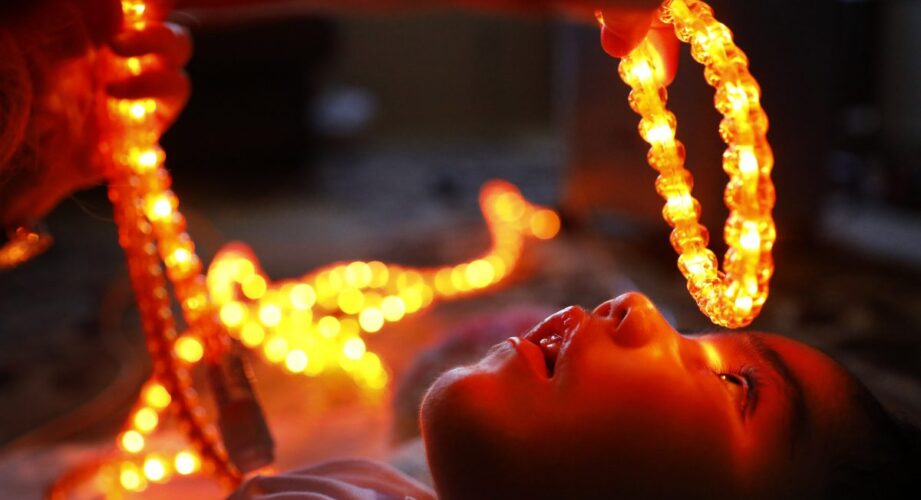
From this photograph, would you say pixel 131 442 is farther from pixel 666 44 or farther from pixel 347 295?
pixel 666 44

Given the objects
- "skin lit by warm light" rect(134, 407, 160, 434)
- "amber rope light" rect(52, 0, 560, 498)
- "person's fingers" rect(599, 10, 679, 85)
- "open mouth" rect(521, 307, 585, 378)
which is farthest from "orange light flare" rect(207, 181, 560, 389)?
"person's fingers" rect(599, 10, 679, 85)

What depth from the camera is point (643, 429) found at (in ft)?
2.38

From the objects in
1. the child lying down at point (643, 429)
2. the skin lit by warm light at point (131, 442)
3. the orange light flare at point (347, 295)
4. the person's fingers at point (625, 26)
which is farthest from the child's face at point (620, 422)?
the orange light flare at point (347, 295)

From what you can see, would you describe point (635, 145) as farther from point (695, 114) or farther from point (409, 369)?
point (409, 369)

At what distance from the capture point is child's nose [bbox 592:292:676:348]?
0.76m

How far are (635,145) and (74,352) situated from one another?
4.71 ft

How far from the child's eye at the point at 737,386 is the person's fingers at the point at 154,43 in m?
0.64

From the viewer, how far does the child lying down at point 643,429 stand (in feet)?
2.36

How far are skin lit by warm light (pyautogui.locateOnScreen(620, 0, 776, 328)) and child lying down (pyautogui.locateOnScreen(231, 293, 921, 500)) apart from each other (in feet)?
0.24

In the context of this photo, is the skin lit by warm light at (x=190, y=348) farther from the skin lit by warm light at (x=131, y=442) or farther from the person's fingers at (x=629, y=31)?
the person's fingers at (x=629, y=31)

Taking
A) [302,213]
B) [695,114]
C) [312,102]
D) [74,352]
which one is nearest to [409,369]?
[74,352]

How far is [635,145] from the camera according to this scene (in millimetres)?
2359

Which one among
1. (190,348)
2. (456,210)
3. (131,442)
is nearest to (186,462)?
(131,442)

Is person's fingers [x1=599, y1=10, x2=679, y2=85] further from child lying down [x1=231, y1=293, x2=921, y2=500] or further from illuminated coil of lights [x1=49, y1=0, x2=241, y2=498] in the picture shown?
illuminated coil of lights [x1=49, y1=0, x2=241, y2=498]
